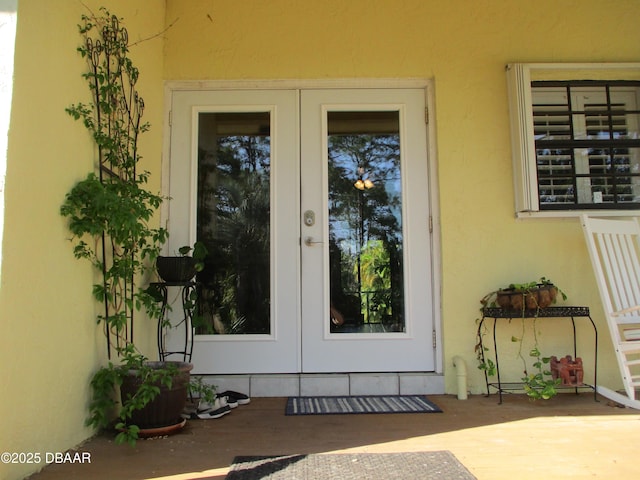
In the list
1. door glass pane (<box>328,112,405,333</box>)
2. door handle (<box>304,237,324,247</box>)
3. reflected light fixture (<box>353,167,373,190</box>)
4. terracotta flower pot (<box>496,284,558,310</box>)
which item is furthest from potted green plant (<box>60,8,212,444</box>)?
terracotta flower pot (<box>496,284,558,310</box>)

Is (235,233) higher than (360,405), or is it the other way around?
(235,233)

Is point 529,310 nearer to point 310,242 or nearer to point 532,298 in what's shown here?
point 532,298

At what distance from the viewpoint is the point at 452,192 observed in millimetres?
3090

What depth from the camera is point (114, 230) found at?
2.11 metres

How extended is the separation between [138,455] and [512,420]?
5.71ft

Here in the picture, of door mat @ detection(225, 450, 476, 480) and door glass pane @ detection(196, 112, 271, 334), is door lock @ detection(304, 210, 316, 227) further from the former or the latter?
door mat @ detection(225, 450, 476, 480)

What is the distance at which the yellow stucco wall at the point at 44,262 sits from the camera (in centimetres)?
164

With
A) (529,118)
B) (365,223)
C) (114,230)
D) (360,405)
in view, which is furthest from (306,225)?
(529,118)

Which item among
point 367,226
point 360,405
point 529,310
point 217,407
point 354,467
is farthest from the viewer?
point 367,226

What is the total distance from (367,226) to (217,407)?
4.66 feet

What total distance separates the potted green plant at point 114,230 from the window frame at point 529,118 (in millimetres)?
2177

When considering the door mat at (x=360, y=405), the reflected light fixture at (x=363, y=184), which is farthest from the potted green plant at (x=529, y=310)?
the reflected light fixture at (x=363, y=184)

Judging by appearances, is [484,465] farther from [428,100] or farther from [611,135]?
[611,135]

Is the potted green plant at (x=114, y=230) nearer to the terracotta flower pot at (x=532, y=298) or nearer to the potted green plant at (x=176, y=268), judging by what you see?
the potted green plant at (x=176, y=268)
